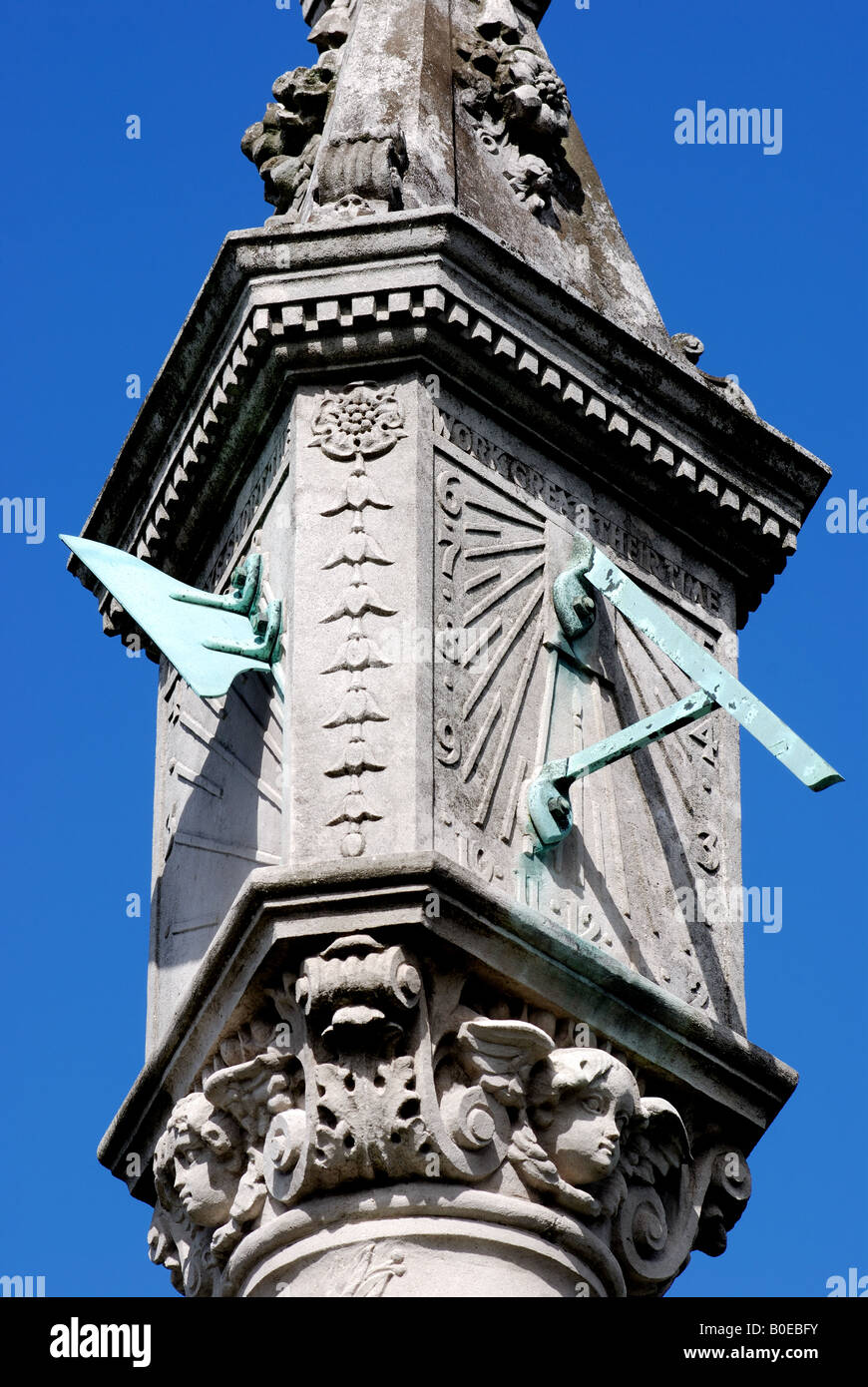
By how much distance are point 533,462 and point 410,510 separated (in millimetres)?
1044

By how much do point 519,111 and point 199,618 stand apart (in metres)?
3.42

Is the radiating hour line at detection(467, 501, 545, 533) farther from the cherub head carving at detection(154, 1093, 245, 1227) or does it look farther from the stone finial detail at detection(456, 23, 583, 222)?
the cherub head carving at detection(154, 1093, 245, 1227)

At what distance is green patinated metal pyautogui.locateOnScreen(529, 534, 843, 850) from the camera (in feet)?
55.4

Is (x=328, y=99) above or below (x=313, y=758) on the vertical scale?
above

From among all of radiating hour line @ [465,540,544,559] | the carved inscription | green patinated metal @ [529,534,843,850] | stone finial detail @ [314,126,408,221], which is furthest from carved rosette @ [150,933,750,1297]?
stone finial detail @ [314,126,408,221]

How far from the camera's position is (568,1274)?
15969 mm

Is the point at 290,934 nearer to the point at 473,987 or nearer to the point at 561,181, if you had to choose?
the point at 473,987

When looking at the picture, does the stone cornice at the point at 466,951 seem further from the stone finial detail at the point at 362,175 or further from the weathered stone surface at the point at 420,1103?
the stone finial detail at the point at 362,175

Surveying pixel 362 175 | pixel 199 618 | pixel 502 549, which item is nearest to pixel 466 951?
pixel 502 549

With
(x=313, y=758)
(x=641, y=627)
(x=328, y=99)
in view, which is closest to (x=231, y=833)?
(x=313, y=758)

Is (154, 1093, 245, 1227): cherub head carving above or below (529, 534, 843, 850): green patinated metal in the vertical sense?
below

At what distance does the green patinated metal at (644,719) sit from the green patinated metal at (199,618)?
1314mm

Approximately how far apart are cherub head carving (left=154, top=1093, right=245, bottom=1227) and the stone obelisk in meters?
0.02

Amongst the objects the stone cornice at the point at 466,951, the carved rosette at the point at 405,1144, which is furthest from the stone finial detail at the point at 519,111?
the carved rosette at the point at 405,1144
